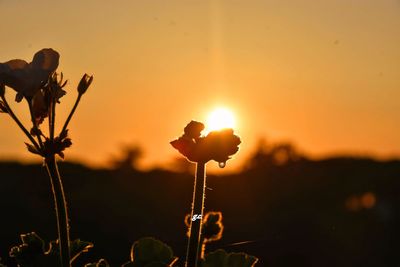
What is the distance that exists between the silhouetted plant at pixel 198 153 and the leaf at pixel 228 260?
1.13ft

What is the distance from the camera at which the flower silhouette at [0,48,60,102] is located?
218 cm

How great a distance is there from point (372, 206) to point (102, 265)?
1283 centimetres

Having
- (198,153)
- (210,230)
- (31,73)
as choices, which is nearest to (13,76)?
(31,73)

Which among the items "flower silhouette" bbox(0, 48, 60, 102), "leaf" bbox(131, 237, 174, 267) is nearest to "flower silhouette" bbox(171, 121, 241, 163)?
"flower silhouette" bbox(0, 48, 60, 102)

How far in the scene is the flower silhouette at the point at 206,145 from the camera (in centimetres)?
207

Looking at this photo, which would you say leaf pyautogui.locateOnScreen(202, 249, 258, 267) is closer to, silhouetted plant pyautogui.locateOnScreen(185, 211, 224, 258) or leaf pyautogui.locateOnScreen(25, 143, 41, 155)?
silhouetted plant pyautogui.locateOnScreen(185, 211, 224, 258)

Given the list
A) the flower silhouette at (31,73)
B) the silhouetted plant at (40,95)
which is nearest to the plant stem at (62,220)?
the silhouetted plant at (40,95)

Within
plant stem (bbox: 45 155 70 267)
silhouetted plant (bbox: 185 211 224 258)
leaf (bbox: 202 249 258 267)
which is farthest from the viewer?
leaf (bbox: 202 249 258 267)

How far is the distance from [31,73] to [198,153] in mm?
507

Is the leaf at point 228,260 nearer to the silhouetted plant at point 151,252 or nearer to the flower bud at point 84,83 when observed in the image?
the silhouetted plant at point 151,252

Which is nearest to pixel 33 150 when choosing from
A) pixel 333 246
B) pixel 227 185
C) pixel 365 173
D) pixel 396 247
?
pixel 333 246

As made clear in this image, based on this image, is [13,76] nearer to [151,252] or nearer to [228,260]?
[151,252]

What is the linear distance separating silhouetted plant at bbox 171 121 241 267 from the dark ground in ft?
19.3

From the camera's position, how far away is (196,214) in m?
2.09
